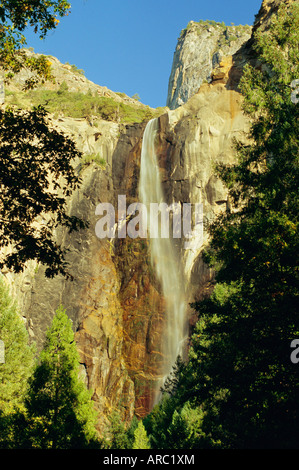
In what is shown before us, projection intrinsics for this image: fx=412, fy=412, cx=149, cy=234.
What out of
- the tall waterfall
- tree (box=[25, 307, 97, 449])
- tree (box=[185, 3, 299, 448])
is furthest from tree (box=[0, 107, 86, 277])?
the tall waterfall

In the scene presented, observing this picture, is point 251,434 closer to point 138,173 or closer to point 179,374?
point 179,374

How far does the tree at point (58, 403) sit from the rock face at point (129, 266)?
16324 mm

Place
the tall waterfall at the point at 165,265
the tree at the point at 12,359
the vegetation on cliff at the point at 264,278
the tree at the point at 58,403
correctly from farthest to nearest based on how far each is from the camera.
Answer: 1. the tall waterfall at the point at 165,265
2. the tree at the point at 12,359
3. the tree at the point at 58,403
4. the vegetation on cliff at the point at 264,278

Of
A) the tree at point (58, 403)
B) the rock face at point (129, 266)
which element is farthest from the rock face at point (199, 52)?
the tree at point (58, 403)

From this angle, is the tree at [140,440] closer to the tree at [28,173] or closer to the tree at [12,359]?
the tree at [12,359]

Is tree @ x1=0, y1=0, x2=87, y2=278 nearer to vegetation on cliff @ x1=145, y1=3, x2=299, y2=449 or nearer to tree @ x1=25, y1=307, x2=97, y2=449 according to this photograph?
vegetation on cliff @ x1=145, y1=3, x2=299, y2=449

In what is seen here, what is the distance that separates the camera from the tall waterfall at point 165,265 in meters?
36.8

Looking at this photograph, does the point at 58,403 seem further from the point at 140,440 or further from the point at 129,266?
the point at 129,266

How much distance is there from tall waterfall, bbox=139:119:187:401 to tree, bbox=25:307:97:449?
62.4 ft

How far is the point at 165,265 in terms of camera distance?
4019 centimetres

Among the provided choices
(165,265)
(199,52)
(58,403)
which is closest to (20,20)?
(58,403)

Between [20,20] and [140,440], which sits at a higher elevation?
[20,20]

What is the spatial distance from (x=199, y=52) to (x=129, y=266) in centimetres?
8979

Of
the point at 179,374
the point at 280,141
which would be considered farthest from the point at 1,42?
the point at 179,374
